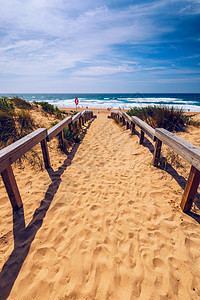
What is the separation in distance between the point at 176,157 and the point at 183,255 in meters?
2.52

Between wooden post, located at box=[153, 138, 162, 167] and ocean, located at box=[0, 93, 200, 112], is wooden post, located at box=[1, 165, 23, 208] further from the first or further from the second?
ocean, located at box=[0, 93, 200, 112]

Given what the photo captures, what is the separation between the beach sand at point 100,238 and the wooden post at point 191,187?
0.17 metres

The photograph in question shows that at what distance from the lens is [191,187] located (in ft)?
7.19

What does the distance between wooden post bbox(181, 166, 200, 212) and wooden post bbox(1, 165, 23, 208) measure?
2.73 meters

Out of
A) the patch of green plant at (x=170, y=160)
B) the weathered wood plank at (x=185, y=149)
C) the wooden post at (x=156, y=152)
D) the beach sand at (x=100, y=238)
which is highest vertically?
the weathered wood plank at (x=185, y=149)

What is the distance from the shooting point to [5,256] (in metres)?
1.86

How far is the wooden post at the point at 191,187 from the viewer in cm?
210

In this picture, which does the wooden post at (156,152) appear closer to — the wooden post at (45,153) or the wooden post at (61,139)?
the wooden post at (45,153)

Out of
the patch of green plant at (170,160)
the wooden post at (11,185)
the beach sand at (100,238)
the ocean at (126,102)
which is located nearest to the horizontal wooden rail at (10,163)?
the wooden post at (11,185)

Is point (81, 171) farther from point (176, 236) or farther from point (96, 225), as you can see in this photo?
point (176, 236)

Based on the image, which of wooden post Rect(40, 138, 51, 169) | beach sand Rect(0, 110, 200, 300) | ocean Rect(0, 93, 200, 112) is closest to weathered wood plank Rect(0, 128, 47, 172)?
wooden post Rect(40, 138, 51, 169)

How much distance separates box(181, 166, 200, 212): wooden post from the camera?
2.10 m

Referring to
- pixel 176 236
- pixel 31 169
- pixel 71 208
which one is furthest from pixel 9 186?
pixel 176 236

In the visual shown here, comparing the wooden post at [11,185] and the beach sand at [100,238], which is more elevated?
the wooden post at [11,185]
